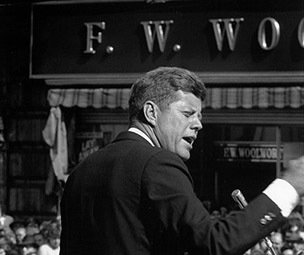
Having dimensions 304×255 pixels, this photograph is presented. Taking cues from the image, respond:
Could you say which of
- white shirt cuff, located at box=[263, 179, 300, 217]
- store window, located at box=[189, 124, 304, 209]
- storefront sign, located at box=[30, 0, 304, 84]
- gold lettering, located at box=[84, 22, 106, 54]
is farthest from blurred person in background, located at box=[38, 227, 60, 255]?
white shirt cuff, located at box=[263, 179, 300, 217]

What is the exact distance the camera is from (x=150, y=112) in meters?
2.90

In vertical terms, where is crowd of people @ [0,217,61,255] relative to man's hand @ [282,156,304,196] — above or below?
below

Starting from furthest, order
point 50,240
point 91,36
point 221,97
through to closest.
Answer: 1. point 91,36
2. point 221,97
3. point 50,240

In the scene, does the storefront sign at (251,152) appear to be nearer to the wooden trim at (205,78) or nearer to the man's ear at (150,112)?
the wooden trim at (205,78)

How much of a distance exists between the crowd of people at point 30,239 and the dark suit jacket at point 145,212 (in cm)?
556

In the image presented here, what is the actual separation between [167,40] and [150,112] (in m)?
7.99

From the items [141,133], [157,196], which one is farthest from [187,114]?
[157,196]

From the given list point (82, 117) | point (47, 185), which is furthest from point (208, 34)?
point (47, 185)

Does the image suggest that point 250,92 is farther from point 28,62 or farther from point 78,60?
point 28,62

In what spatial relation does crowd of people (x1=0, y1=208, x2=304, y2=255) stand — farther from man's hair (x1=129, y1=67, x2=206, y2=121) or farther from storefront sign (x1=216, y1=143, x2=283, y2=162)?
man's hair (x1=129, y1=67, x2=206, y2=121)

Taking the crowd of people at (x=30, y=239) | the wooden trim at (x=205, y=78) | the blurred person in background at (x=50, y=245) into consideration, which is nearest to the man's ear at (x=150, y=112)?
the crowd of people at (x=30, y=239)

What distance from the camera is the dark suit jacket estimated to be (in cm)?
259

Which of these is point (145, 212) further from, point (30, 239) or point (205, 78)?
point (205, 78)

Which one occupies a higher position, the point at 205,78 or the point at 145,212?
the point at 205,78
